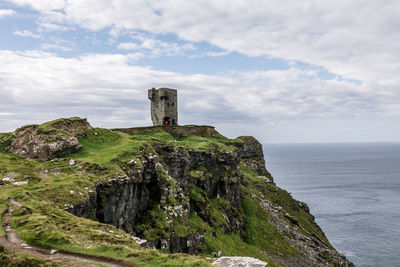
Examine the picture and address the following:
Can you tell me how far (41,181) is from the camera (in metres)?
A: 24.7

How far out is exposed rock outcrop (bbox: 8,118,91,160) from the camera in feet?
106

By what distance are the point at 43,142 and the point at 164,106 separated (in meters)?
43.2

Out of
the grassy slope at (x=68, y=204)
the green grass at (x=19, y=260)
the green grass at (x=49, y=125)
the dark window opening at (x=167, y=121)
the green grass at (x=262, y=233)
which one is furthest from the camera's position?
the dark window opening at (x=167, y=121)

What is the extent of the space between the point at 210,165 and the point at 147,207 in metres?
25.0

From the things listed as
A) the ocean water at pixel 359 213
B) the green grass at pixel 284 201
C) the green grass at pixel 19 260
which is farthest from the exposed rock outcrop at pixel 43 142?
the ocean water at pixel 359 213

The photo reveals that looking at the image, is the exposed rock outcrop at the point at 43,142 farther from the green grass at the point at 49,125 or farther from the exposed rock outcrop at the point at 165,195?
the exposed rock outcrop at the point at 165,195

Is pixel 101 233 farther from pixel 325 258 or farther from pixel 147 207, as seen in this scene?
pixel 325 258

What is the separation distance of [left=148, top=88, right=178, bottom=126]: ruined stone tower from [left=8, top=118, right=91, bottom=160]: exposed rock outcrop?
1485 inches

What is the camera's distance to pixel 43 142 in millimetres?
32594

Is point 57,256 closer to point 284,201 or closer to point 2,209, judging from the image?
point 2,209

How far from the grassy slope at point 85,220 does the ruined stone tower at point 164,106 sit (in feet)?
47.5

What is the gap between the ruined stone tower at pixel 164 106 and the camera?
74.2 m

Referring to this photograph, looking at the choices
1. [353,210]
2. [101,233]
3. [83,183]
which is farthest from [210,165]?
[353,210]

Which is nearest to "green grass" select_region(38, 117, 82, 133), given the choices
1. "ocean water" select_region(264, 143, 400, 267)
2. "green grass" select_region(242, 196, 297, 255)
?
"green grass" select_region(242, 196, 297, 255)
